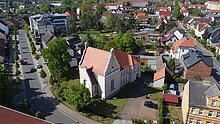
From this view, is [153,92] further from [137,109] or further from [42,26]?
[42,26]

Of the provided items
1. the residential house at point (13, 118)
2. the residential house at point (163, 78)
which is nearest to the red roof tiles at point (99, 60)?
the residential house at point (163, 78)

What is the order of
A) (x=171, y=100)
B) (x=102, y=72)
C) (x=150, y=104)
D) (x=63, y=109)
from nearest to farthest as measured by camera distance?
(x=63, y=109) → (x=150, y=104) → (x=171, y=100) → (x=102, y=72)

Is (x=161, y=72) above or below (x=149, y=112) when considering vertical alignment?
above

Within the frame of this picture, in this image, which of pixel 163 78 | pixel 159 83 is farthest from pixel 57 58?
pixel 163 78

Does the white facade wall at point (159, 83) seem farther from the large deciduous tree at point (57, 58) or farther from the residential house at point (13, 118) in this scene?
the residential house at point (13, 118)

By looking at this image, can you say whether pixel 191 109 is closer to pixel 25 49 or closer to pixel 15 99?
pixel 15 99

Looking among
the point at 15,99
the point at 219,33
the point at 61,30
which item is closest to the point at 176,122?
the point at 15,99
